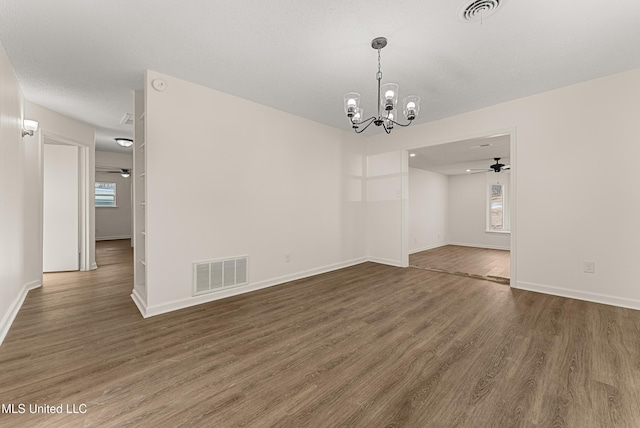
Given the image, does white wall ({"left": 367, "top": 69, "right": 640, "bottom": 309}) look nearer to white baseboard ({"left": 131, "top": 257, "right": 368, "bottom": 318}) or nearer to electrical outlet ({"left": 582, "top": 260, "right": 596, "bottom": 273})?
electrical outlet ({"left": 582, "top": 260, "right": 596, "bottom": 273})

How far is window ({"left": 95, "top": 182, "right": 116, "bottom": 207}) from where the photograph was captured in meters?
8.77

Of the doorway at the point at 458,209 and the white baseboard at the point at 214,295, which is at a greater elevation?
the doorway at the point at 458,209

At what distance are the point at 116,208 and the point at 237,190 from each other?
307 inches

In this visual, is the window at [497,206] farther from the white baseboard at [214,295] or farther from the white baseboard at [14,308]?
the white baseboard at [14,308]

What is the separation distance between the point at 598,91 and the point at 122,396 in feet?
18.1

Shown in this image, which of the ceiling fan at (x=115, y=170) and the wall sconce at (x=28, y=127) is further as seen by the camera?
the ceiling fan at (x=115, y=170)

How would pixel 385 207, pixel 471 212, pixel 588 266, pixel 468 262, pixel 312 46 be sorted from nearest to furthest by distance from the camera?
pixel 312 46 → pixel 588 266 → pixel 385 207 → pixel 468 262 → pixel 471 212

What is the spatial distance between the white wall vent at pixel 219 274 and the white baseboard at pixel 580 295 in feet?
12.7

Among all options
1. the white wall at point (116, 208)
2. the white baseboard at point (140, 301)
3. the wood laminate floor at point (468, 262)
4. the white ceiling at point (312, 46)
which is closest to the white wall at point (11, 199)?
the white ceiling at point (312, 46)

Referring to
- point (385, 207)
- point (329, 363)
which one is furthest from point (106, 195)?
point (329, 363)

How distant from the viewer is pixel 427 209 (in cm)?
799

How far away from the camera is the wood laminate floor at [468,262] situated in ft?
15.8

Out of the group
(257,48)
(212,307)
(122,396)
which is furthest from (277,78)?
(122,396)

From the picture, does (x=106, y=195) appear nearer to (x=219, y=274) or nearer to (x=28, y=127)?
(x=28, y=127)
